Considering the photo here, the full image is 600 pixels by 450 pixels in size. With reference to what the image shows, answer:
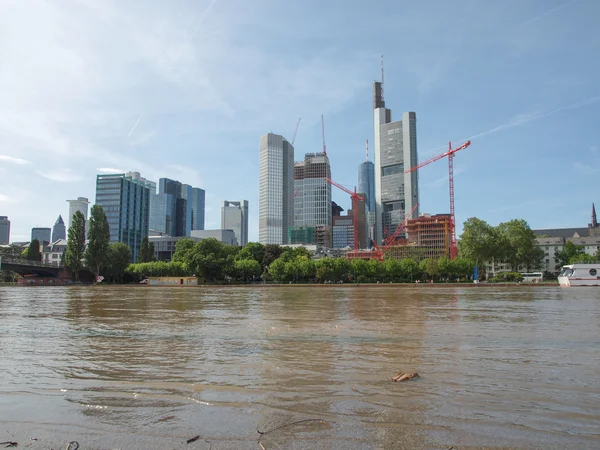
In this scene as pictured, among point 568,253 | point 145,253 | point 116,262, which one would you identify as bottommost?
point 116,262

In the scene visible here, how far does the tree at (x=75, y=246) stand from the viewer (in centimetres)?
10744

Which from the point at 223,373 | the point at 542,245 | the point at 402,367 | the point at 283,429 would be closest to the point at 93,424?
the point at 283,429

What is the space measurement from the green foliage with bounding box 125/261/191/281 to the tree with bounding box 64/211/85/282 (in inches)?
558

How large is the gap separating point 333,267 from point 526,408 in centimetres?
10036

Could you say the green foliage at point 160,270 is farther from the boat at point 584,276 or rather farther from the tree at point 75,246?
the boat at point 584,276

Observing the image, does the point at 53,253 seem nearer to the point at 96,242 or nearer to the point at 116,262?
the point at 116,262

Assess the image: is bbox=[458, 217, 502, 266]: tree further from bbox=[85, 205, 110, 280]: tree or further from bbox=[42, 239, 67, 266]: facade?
bbox=[42, 239, 67, 266]: facade

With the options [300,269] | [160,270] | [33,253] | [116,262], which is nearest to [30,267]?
[116,262]

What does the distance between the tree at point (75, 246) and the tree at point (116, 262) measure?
638cm

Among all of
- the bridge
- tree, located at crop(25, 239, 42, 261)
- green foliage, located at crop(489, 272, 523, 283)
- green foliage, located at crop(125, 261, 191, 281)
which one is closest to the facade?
tree, located at crop(25, 239, 42, 261)

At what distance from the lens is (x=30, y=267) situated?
10750 cm

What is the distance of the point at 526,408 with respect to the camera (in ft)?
21.7

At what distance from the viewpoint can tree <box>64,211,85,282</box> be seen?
107 meters

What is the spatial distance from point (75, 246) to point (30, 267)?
12.0 metres
